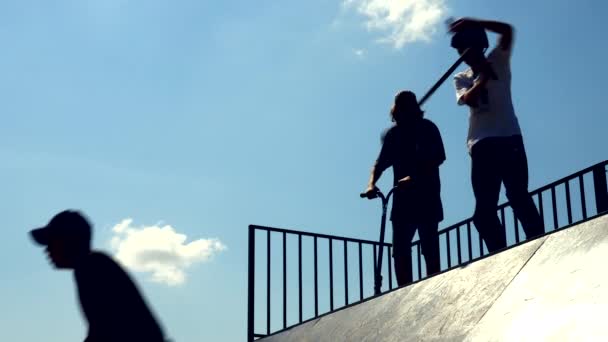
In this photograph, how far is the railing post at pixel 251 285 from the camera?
768 centimetres

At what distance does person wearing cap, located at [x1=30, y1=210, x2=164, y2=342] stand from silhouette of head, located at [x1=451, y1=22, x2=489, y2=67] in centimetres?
316

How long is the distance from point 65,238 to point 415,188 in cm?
335

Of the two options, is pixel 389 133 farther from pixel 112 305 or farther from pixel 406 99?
pixel 112 305

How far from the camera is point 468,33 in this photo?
6066 millimetres

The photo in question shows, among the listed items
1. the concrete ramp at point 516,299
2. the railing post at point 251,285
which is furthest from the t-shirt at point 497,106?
the railing post at point 251,285

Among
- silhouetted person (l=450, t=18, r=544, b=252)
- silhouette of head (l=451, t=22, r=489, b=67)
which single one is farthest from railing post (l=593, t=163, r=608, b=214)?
silhouette of head (l=451, t=22, r=489, b=67)

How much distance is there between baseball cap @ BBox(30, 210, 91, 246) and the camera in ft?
12.7

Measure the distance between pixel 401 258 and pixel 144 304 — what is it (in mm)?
3249

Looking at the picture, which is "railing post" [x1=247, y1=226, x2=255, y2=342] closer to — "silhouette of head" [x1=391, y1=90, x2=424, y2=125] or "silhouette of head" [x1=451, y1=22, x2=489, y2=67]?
"silhouette of head" [x1=391, y1=90, x2=424, y2=125]

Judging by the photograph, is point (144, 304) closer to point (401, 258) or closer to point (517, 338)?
point (517, 338)

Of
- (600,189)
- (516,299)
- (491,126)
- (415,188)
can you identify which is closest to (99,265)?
(516,299)

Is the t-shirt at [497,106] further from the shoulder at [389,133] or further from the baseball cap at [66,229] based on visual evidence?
the baseball cap at [66,229]

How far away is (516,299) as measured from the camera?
445 centimetres

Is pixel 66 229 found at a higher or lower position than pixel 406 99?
lower
